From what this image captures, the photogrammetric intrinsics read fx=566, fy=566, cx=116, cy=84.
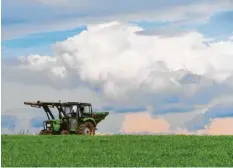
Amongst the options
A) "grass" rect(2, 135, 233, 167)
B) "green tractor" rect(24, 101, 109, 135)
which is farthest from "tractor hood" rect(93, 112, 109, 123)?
"grass" rect(2, 135, 233, 167)

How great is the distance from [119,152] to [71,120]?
14.6m

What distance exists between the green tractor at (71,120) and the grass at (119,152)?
9109 mm

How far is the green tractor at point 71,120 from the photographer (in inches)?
1277

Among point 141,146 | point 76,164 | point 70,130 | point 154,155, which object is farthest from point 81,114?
point 76,164

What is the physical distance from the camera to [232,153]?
17891 millimetres

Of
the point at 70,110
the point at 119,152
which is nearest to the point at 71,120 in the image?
the point at 70,110

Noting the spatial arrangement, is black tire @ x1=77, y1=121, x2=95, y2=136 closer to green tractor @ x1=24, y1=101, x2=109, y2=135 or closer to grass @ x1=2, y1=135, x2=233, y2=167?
green tractor @ x1=24, y1=101, x2=109, y2=135

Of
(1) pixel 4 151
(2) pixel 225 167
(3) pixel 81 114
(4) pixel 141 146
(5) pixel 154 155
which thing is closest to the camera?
(2) pixel 225 167

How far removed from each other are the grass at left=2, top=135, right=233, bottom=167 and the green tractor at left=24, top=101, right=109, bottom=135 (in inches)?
359

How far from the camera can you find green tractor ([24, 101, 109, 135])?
3244 centimetres

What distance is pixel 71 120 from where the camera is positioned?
32438 millimetres

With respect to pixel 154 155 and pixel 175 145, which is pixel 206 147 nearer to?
pixel 175 145

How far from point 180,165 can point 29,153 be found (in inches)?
214

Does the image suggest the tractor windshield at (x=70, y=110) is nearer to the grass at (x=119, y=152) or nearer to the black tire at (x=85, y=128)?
the black tire at (x=85, y=128)
